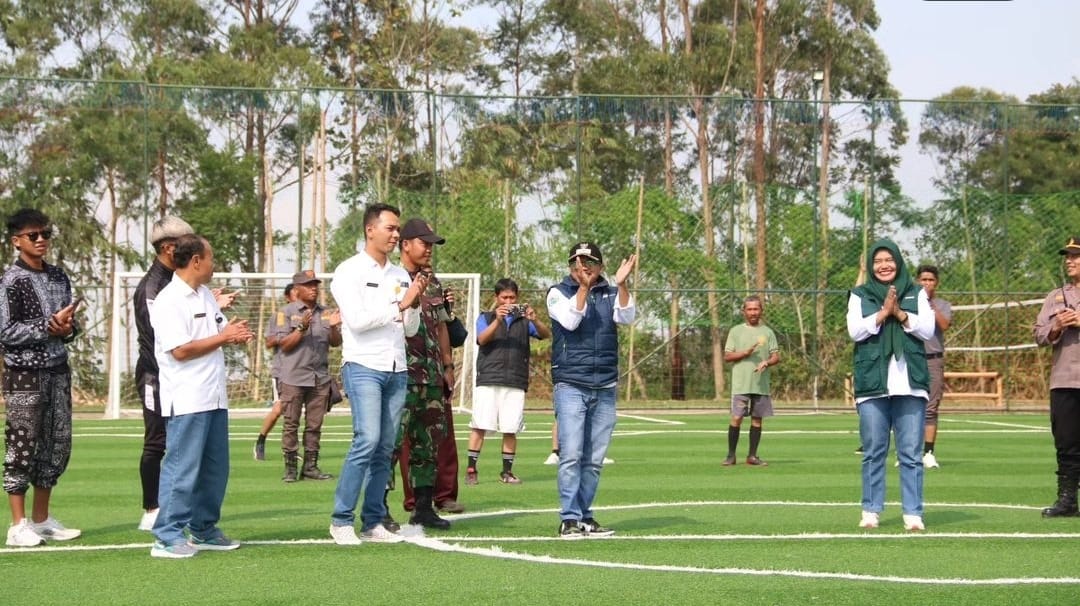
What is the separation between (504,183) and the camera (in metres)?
31.9

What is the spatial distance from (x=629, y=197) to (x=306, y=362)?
59.0 feet

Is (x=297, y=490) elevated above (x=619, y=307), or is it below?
below

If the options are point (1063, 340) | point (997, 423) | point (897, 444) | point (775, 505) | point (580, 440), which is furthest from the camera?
point (997, 423)

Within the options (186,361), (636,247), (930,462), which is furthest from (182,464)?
(636,247)

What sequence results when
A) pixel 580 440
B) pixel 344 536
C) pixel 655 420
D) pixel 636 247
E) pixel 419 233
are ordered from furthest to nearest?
pixel 636 247 < pixel 655 420 < pixel 419 233 < pixel 580 440 < pixel 344 536

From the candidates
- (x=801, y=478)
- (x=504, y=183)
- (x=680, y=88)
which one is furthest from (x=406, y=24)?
(x=801, y=478)

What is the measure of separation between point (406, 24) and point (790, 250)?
1662 centimetres

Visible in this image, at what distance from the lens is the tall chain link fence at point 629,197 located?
100ft

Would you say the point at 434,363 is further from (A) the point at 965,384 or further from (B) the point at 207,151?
(A) the point at 965,384

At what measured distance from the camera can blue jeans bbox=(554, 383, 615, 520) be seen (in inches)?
402

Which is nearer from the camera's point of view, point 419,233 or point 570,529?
point 570,529

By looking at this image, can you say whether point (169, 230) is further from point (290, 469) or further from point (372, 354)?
point (290, 469)

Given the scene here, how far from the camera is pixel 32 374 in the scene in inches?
394

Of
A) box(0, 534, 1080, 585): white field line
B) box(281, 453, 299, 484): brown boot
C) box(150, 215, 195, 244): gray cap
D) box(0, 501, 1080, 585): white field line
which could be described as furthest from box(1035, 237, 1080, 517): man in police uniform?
box(281, 453, 299, 484): brown boot
